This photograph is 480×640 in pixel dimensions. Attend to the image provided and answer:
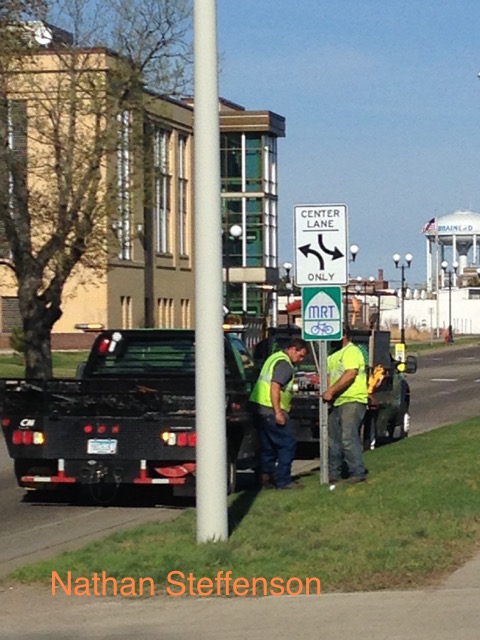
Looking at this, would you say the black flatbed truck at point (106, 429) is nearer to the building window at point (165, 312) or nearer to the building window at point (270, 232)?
the building window at point (165, 312)

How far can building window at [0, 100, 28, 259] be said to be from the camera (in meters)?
32.3

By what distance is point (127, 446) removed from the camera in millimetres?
14914

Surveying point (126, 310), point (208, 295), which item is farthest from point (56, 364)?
point (208, 295)

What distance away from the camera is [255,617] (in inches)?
349

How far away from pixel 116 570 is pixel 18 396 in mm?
5195

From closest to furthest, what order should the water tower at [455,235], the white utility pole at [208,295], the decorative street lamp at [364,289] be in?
1. the white utility pole at [208,295]
2. the decorative street lamp at [364,289]
3. the water tower at [455,235]

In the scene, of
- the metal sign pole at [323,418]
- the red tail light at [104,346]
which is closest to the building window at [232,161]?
the red tail light at [104,346]

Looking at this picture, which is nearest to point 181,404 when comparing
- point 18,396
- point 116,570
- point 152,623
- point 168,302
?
point 18,396

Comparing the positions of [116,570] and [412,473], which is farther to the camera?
[412,473]

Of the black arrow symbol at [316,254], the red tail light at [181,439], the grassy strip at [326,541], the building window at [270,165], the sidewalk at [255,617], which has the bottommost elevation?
the sidewalk at [255,617]

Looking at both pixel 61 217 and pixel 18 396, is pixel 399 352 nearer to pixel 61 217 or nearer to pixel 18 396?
pixel 61 217

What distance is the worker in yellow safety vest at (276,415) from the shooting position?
601 inches

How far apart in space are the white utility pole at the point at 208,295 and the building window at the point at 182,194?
5674 cm

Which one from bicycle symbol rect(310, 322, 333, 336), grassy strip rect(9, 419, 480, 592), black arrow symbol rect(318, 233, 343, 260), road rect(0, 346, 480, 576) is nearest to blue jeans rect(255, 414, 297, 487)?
grassy strip rect(9, 419, 480, 592)
